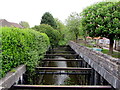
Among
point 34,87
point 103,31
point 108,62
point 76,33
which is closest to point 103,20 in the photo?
point 103,31

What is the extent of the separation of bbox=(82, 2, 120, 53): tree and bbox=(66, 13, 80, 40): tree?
12.7m

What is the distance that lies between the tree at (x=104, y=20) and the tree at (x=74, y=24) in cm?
1271

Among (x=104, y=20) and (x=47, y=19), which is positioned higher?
(x=47, y=19)

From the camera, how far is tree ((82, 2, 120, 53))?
13.4 metres

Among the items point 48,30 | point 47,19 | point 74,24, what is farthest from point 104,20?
point 47,19

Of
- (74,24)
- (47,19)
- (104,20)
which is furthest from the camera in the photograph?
(47,19)

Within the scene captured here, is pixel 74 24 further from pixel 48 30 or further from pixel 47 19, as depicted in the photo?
pixel 47 19

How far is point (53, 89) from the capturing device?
15.5 feet

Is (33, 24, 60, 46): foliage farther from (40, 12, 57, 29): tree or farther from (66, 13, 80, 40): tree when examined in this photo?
(40, 12, 57, 29): tree

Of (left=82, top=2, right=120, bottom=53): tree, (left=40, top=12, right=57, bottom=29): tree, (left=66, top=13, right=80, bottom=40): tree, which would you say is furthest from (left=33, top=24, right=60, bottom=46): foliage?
(left=40, top=12, right=57, bottom=29): tree

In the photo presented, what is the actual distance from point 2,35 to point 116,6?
1304cm

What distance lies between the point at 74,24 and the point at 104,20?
14.8 metres

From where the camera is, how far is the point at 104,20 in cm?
1395

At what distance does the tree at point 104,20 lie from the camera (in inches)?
527
